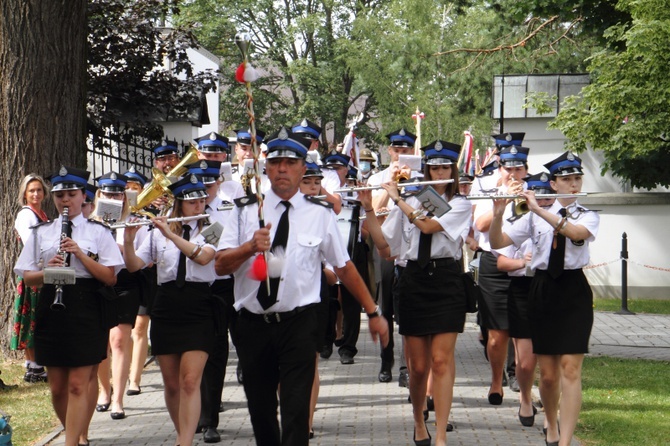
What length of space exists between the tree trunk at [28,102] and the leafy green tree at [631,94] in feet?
21.5

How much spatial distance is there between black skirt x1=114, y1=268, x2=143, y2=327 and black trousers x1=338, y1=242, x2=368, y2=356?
9.80 ft

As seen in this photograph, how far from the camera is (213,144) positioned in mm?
10391

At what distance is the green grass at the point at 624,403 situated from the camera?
929cm

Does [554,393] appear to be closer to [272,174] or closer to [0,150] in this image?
[272,174]

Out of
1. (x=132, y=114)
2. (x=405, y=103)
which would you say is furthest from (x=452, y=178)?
(x=405, y=103)

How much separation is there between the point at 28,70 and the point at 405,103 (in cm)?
3305

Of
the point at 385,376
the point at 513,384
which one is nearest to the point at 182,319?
the point at 385,376

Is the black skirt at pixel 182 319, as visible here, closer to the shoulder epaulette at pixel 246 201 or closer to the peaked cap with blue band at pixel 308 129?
the shoulder epaulette at pixel 246 201

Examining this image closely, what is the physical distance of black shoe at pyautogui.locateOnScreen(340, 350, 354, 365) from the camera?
1404 centimetres

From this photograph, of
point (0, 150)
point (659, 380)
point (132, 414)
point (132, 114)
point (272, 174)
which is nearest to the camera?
point (272, 174)

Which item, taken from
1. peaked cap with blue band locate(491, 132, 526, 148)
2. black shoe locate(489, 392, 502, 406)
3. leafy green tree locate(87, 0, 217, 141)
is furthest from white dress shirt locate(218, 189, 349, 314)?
leafy green tree locate(87, 0, 217, 141)

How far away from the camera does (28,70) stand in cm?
1331

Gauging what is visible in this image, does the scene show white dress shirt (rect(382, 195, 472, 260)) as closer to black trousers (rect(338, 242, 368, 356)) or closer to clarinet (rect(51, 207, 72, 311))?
clarinet (rect(51, 207, 72, 311))

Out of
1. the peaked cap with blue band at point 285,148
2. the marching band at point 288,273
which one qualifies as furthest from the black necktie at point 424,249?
the peaked cap with blue band at point 285,148
